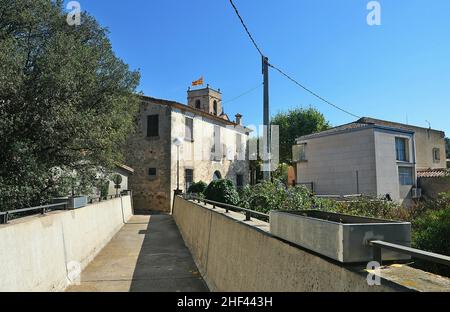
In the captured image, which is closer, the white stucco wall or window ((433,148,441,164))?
the white stucco wall

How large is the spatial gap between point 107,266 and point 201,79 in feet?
165

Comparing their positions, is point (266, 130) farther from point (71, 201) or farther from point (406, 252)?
point (406, 252)

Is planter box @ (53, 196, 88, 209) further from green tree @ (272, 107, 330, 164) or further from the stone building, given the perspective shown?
green tree @ (272, 107, 330, 164)

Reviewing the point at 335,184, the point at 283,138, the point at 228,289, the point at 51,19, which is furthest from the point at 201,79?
the point at 228,289

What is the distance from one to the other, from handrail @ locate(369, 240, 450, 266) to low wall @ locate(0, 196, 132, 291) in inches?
153

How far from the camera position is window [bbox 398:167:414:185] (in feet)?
83.4

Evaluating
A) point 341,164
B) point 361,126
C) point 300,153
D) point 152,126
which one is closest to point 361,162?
point 341,164

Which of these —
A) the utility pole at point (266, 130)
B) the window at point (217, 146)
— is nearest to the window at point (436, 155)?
the window at point (217, 146)

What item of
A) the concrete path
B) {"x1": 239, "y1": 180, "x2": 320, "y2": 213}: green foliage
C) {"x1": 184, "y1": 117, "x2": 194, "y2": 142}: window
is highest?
{"x1": 184, "y1": 117, "x2": 194, "y2": 142}: window

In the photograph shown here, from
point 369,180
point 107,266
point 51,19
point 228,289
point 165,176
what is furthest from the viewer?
point 165,176

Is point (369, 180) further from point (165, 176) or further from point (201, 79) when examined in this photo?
point (201, 79)

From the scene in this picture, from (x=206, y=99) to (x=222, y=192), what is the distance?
43.6 metres

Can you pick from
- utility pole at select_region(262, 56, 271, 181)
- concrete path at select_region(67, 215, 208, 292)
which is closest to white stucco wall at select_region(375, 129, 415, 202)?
utility pole at select_region(262, 56, 271, 181)

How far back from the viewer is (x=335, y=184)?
2519 cm
